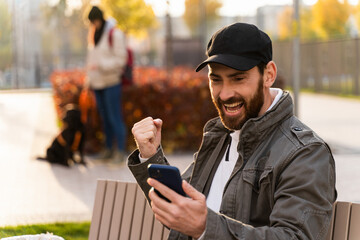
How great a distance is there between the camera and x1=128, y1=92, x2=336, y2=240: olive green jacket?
2.20 metres

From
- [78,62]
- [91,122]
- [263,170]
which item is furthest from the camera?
[78,62]

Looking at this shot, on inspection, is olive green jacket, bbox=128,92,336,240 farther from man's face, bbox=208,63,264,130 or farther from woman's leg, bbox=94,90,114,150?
Answer: woman's leg, bbox=94,90,114,150

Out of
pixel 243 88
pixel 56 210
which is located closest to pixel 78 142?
pixel 56 210

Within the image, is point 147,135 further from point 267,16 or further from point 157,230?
point 267,16

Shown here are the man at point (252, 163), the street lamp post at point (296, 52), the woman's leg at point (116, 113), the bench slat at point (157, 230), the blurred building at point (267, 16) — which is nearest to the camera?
the man at point (252, 163)

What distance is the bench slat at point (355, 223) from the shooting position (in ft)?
8.07

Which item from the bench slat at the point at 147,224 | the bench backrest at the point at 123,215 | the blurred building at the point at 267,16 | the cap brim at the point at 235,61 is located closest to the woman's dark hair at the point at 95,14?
the bench backrest at the point at 123,215

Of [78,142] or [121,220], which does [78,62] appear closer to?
[78,142]

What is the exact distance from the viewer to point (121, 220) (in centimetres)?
315

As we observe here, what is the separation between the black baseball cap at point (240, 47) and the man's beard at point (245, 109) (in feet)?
0.37

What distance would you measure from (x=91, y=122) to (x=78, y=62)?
38330 millimetres

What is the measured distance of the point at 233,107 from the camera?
2.52 metres

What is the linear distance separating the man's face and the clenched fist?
0.29 meters

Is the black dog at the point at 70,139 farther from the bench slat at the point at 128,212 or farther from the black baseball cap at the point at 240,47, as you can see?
the black baseball cap at the point at 240,47
